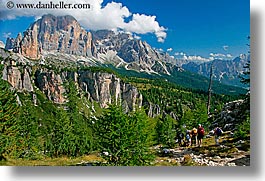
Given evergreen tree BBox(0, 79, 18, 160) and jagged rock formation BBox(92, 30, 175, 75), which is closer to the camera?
evergreen tree BBox(0, 79, 18, 160)

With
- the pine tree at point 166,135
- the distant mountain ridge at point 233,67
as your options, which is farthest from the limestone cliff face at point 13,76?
the distant mountain ridge at point 233,67

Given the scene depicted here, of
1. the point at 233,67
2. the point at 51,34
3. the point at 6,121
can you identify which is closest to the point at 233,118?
the point at 233,67

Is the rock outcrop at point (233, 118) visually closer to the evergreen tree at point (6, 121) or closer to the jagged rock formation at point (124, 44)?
the jagged rock formation at point (124, 44)

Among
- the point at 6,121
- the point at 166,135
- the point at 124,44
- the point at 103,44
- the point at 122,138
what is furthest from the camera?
the point at 103,44

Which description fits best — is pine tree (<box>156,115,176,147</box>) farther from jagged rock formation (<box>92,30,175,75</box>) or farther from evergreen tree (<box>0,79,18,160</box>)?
evergreen tree (<box>0,79,18,160</box>)

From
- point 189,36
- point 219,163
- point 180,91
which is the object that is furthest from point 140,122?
point 180,91

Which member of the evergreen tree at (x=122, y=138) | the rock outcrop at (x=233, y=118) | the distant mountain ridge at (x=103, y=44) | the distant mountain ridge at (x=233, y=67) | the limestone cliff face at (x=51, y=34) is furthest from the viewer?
the limestone cliff face at (x=51, y=34)

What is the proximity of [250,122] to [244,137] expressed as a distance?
1.66ft

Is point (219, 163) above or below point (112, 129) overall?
below

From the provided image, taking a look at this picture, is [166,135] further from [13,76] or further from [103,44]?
[13,76]

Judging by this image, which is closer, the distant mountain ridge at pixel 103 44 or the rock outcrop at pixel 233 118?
the rock outcrop at pixel 233 118

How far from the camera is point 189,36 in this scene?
6.85 metres

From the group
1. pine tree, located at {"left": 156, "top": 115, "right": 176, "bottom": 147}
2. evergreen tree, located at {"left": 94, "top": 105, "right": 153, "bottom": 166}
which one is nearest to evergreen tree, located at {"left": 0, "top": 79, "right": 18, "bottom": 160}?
evergreen tree, located at {"left": 94, "top": 105, "right": 153, "bottom": 166}

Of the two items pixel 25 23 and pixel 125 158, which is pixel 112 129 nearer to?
pixel 125 158
